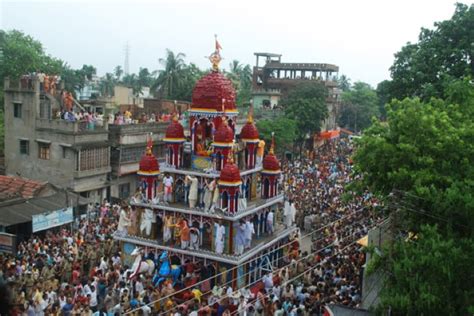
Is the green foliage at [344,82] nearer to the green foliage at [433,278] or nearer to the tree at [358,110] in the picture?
the tree at [358,110]

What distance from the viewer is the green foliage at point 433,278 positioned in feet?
38.2

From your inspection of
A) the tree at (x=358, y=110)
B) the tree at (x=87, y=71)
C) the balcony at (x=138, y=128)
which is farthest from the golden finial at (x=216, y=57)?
the tree at (x=87, y=71)

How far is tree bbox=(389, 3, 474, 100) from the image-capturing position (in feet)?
74.5

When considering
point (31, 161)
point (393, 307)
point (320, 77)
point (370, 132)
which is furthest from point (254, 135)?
point (320, 77)

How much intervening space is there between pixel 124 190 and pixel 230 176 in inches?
645

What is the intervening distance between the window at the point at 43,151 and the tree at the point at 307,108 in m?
23.9

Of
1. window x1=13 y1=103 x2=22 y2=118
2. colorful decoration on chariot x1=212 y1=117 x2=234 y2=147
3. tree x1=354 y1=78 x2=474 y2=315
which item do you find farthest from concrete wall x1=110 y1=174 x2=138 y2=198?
tree x1=354 y1=78 x2=474 y2=315

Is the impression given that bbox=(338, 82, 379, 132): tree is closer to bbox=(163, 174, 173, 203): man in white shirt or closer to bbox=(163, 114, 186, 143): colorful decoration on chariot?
bbox=(163, 114, 186, 143): colorful decoration on chariot

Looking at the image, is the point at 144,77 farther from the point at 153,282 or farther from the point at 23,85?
the point at 153,282

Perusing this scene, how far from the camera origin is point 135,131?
110ft

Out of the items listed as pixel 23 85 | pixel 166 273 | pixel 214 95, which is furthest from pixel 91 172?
pixel 166 273

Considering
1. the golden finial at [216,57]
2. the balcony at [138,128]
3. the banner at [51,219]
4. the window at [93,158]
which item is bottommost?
the banner at [51,219]

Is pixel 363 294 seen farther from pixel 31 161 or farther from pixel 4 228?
pixel 31 161

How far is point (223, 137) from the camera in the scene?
1927cm
